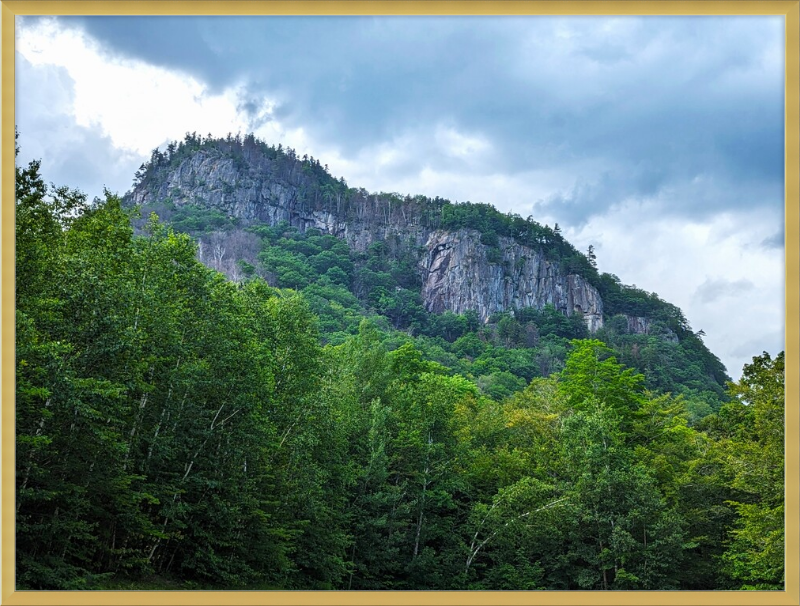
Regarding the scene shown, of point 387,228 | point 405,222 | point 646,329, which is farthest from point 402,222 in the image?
point 646,329

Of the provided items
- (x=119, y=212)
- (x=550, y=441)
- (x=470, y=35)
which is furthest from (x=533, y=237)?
(x=470, y=35)

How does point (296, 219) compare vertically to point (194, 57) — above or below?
above

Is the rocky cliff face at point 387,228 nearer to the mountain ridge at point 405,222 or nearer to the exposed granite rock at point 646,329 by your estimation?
the mountain ridge at point 405,222

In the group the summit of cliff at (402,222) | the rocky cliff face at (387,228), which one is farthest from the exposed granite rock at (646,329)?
the rocky cliff face at (387,228)

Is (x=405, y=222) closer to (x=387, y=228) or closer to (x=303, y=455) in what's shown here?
(x=387, y=228)

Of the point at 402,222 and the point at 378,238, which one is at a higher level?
the point at 402,222

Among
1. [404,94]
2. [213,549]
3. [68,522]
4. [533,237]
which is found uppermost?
[533,237]

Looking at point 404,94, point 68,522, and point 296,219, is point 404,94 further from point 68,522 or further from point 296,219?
point 296,219
